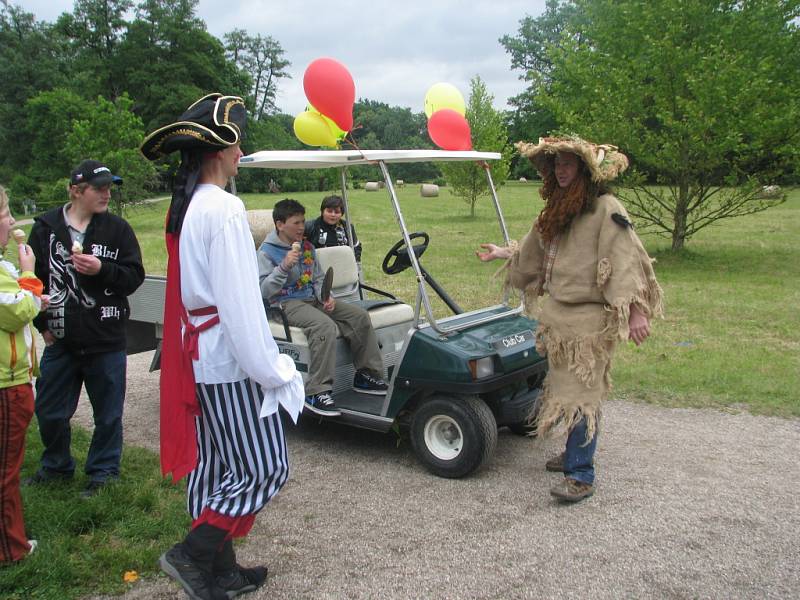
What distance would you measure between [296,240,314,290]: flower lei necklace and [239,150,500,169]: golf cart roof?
2.09 feet

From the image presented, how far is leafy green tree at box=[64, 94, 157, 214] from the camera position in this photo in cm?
2097

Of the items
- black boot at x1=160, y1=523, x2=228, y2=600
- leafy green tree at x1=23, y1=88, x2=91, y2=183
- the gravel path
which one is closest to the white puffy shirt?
black boot at x1=160, y1=523, x2=228, y2=600

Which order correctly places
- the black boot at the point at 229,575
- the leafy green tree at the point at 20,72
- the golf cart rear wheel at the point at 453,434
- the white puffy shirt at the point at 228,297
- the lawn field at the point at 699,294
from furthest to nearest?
the leafy green tree at the point at 20,72 → the lawn field at the point at 699,294 → the golf cart rear wheel at the point at 453,434 → the black boot at the point at 229,575 → the white puffy shirt at the point at 228,297

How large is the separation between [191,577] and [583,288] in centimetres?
236

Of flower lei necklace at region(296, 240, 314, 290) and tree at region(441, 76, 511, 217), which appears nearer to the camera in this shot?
flower lei necklace at region(296, 240, 314, 290)

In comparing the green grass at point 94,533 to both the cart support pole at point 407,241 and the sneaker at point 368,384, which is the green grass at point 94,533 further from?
the cart support pole at point 407,241

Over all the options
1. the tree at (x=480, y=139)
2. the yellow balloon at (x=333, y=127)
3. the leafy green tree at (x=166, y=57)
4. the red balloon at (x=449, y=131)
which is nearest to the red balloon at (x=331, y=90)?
the yellow balloon at (x=333, y=127)

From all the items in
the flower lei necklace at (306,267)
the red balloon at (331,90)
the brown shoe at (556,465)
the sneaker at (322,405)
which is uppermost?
the red balloon at (331,90)

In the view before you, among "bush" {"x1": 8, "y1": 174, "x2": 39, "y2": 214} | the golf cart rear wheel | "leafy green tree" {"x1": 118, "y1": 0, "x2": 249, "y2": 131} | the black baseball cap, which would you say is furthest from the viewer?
"leafy green tree" {"x1": 118, "y1": 0, "x2": 249, "y2": 131}

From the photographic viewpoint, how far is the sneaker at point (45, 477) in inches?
153

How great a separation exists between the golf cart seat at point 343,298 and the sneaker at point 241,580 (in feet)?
6.44

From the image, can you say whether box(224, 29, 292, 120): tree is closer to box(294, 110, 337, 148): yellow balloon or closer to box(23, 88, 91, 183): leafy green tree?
box(23, 88, 91, 183): leafy green tree

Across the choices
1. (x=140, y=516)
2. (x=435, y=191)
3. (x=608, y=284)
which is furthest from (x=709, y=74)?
(x=435, y=191)

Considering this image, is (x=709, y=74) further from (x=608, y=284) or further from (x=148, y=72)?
(x=148, y=72)
